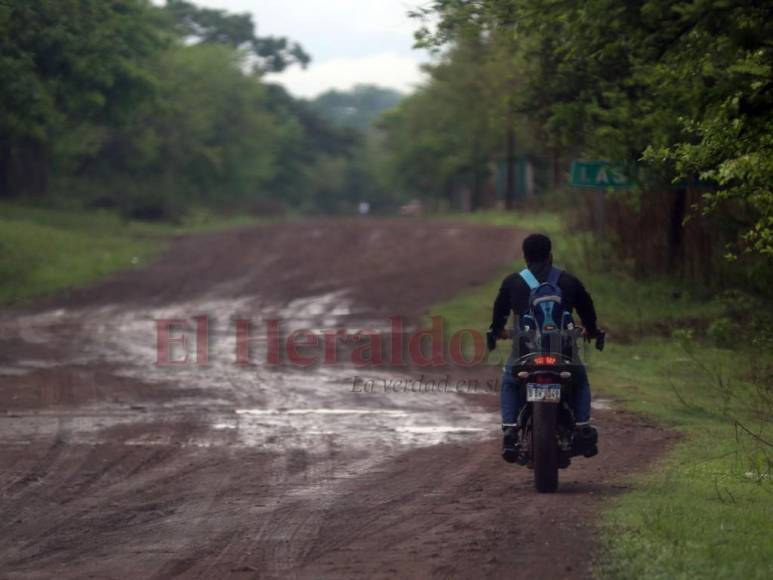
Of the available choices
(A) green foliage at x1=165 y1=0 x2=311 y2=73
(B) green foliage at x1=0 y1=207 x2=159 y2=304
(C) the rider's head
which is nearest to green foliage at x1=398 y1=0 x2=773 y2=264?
(C) the rider's head

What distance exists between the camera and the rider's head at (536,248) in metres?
9.48

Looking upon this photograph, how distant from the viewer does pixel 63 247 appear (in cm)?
3481

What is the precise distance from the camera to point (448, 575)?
23.2 feet

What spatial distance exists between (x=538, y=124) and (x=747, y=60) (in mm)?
13323

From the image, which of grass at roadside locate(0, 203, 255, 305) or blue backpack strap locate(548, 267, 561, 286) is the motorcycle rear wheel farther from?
grass at roadside locate(0, 203, 255, 305)

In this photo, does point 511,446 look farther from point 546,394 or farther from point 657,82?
point 657,82

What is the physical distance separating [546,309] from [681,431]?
3757 mm

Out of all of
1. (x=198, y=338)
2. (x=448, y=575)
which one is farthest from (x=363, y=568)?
(x=198, y=338)

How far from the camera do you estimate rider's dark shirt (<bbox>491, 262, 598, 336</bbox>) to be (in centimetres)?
952

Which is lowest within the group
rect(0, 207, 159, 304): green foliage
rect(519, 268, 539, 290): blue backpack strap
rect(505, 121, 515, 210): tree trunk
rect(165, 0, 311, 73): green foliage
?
rect(519, 268, 539, 290): blue backpack strap

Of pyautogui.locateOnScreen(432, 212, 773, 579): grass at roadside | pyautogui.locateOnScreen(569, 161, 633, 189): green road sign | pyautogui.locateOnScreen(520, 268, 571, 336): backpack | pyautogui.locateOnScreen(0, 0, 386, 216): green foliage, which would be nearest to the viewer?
pyautogui.locateOnScreen(432, 212, 773, 579): grass at roadside

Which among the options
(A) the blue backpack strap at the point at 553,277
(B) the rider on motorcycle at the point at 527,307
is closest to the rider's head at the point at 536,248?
(B) the rider on motorcycle at the point at 527,307

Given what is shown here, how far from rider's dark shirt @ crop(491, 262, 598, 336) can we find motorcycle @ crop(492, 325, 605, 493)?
0.71 feet

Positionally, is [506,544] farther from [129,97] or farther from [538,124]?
[129,97]
